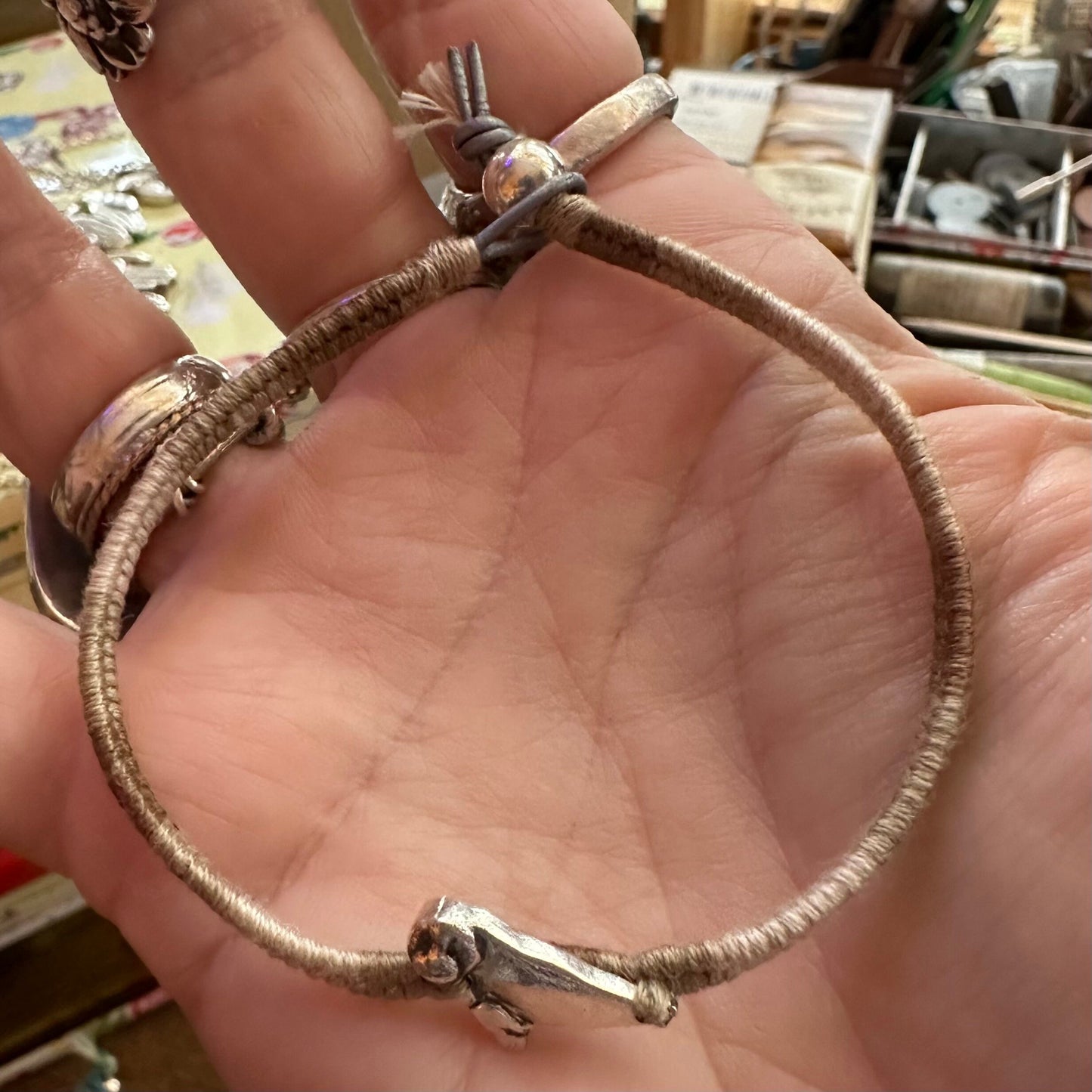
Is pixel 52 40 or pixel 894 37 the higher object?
pixel 52 40

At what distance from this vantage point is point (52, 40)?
1.39 meters

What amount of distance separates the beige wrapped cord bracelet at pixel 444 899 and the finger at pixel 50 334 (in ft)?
0.29

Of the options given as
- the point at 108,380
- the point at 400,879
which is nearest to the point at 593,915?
the point at 400,879

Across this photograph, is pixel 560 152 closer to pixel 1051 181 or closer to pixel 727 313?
pixel 727 313

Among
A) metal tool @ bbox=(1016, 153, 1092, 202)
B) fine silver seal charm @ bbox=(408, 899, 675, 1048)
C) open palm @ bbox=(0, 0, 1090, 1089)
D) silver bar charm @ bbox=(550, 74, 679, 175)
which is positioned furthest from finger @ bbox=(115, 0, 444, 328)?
metal tool @ bbox=(1016, 153, 1092, 202)

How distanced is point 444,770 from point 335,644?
0.37ft

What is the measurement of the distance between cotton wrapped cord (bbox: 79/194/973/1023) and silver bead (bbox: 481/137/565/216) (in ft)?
0.07

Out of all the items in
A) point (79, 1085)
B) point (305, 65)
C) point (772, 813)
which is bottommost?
point (79, 1085)

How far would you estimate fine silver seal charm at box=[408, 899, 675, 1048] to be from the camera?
52cm

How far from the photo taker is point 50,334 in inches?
29.2

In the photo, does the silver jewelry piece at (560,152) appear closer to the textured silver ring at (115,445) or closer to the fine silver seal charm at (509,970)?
the textured silver ring at (115,445)

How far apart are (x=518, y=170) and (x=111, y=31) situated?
1.00 ft

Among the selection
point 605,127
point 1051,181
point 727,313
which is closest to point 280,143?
point 605,127

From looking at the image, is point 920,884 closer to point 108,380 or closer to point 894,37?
point 108,380
